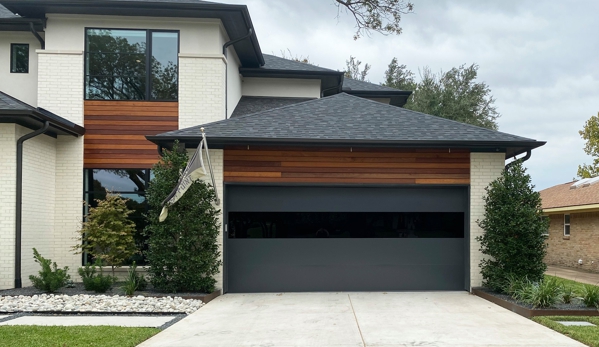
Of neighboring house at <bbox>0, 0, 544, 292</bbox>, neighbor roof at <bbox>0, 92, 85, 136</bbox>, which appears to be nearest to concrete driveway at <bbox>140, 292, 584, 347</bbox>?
neighboring house at <bbox>0, 0, 544, 292</bbox>

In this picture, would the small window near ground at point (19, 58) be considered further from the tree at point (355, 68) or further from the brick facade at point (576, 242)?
the tree at point (355, 68)

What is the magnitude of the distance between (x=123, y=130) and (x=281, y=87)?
18.5 feet

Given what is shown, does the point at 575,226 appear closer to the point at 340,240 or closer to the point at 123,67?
the point at 340,240

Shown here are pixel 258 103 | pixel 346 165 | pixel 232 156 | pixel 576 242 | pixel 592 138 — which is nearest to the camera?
pixel 232 156

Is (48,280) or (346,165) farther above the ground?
(346,165)

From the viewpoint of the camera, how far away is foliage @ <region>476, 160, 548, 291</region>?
411 inches

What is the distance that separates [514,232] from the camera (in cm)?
1051

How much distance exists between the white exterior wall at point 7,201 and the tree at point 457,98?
25.3 m

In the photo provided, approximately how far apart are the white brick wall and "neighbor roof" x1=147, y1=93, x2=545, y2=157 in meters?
0.22

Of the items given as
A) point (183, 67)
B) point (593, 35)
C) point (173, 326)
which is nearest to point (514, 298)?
point (173, 326)

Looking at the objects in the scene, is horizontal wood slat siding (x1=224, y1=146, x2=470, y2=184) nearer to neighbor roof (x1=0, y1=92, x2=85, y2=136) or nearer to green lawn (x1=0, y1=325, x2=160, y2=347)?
neighbor roof (x1=0, y1=92, x2=85, y2=136)

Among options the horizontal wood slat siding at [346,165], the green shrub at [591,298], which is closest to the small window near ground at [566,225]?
the horizontal wood slat siding at [346,165]

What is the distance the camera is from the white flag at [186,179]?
32.6 ft

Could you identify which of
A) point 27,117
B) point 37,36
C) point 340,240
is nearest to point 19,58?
point 37,36
